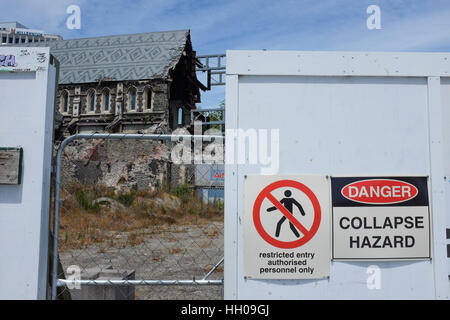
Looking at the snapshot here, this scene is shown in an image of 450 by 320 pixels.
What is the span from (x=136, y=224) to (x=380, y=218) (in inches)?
498

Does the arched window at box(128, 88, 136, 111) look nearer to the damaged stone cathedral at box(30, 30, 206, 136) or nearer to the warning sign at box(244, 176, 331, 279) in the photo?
the damaged stone cathedral at box(30, 30, 206, 136)

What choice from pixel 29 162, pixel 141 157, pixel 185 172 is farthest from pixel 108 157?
pixel 29 162

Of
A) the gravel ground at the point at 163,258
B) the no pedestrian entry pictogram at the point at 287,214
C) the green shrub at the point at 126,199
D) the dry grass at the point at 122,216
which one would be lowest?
the gravel ground at the point at 163,258

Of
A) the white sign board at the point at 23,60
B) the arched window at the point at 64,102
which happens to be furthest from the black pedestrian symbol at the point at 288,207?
the arched window at the point at 64,102

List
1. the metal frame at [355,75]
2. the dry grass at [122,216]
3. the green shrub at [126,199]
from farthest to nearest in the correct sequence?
the green shrub at [126,199] < the dry grass at [122,216] < the metal frame at [355,75]

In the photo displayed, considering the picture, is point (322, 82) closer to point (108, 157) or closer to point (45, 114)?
point (45, 114)

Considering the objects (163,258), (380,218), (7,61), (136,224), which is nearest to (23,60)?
(7,61)

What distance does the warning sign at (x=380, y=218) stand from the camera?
2742 mm

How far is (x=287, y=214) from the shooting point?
8.96 feet

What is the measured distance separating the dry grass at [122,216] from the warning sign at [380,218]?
27.4ft

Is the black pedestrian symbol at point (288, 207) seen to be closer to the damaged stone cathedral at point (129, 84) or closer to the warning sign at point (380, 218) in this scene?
the warning sign at point (380, 218)

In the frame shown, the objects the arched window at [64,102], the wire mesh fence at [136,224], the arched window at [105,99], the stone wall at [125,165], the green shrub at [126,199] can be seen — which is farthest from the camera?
the arched window at [64,102]

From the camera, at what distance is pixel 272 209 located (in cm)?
274

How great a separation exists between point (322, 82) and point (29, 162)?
2514mm
